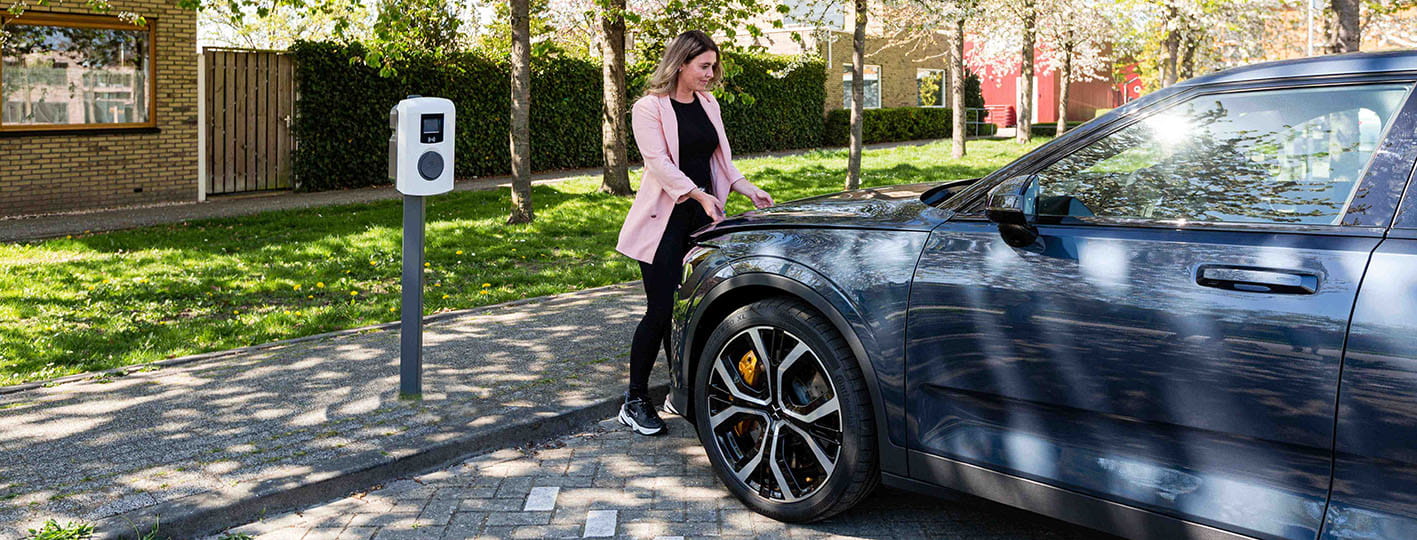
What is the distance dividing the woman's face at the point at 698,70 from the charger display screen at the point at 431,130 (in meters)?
1.05

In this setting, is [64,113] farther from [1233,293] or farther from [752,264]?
[1233,293]

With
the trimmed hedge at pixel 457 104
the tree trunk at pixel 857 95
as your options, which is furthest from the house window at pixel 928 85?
the tree trunk at pixel 857 95

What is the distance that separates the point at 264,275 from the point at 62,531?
5.58 metres

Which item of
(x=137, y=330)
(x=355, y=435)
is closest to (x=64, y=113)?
(x=137, y=330)

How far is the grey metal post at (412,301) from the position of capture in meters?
5.37

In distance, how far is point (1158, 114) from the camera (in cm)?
348

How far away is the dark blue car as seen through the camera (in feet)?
9.45

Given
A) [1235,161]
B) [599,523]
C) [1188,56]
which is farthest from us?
[1188,56]

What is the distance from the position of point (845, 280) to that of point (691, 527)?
1016 millimetres

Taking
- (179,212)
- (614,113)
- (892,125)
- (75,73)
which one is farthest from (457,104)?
(892,125)

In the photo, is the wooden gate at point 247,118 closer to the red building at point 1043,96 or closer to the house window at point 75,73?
the house window at point 75,73

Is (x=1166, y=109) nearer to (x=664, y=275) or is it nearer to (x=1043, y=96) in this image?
(x=664, y=275)

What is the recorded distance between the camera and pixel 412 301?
546 centimetres

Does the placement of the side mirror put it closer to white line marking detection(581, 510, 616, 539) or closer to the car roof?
the car roof
